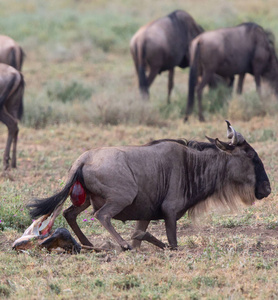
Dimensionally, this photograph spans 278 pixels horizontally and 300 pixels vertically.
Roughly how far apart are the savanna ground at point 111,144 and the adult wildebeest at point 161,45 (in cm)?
55

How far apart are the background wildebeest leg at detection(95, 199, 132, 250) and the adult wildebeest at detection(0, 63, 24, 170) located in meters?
3.88

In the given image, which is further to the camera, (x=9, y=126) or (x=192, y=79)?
(x=192, y=79)

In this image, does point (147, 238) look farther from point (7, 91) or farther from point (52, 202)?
point (7, 91)

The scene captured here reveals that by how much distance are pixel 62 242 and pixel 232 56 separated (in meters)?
8.31

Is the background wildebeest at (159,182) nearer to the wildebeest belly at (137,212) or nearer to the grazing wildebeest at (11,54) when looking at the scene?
the wildebeest belly at (137,212)

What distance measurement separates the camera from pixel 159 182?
5703mm

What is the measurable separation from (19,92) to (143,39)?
449cm

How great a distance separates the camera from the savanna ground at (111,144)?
4.54 meters

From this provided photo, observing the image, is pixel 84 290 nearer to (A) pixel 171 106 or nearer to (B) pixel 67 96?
(A) pixel 171 106

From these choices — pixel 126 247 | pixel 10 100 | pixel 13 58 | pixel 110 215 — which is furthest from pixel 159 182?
pixel 13 58

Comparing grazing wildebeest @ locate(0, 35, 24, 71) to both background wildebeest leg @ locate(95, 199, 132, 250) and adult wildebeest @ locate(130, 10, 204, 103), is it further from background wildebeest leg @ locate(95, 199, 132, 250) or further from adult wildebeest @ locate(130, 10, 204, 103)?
background wildebeest leg @ locate(95, 199, 132, 250)

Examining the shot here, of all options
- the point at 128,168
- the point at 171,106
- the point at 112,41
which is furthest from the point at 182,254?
the point at 112,41

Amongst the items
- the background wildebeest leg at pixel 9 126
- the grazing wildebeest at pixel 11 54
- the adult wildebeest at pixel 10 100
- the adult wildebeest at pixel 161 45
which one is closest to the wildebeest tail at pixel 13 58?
the grazing wildebeest at pixel 11 54

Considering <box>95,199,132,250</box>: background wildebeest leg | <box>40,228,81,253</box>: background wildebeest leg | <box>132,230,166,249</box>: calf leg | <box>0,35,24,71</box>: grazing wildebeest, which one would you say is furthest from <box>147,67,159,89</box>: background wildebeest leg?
<box>40,228,81,253</box>: background wildebeest leg
